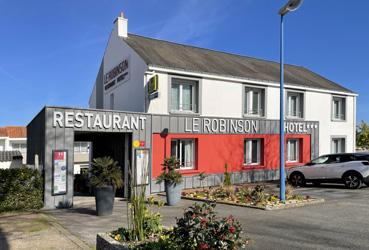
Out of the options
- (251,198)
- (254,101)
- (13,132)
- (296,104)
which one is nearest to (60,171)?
(251,198)

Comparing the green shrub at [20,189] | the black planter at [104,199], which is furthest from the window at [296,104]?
the green shrub at [20,189]

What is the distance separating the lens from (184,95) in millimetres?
17641

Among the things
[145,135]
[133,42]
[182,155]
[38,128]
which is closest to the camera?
[38,128]

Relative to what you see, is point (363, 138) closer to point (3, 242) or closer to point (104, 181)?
point (104, 181)

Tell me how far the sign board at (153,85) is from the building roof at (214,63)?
2.75 ft

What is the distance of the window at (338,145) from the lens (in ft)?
80.2

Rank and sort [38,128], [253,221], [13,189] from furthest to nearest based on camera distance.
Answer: [38,128] → [13,189] → [253,221]

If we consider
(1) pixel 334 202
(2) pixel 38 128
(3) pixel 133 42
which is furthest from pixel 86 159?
(1) pixel 334 202

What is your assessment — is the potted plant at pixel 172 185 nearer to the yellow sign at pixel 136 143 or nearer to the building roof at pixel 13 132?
the yellow sign at pixel 136 143

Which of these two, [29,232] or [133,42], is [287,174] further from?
[29,232]

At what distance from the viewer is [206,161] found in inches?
696

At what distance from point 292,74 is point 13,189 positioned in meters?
19.2

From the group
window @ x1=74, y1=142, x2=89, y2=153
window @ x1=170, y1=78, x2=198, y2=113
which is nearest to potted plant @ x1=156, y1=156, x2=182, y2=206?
window @ x1=170, y1=78, x2=198, y2=113

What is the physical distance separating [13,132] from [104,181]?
42709 mm
